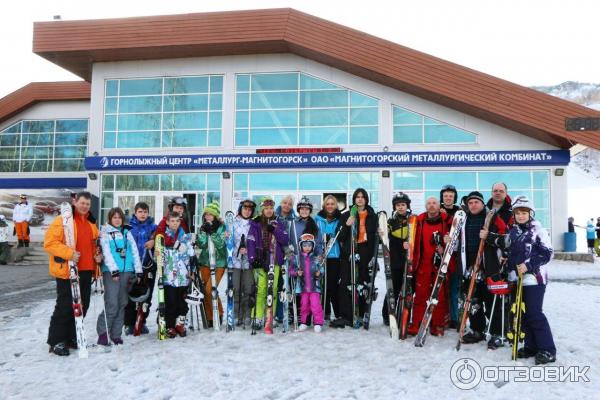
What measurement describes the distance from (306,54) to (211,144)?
517 cm

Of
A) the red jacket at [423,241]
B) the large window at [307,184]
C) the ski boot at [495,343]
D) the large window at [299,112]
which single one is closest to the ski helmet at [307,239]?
the red jacket at [423,241]

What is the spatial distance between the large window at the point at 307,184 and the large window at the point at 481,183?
3.49ft

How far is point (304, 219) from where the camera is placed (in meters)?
5.81

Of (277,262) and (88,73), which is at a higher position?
(88,73)

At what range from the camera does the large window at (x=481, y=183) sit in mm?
15516

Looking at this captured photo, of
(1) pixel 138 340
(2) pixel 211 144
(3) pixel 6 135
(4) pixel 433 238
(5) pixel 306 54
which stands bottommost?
(1) pixel 138 340

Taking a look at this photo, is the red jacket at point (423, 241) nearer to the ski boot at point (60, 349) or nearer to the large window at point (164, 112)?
the ski boot at point (60, 349)

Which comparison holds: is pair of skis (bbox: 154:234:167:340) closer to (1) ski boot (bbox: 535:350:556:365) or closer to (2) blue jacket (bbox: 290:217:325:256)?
(2) blue jacket (bbox: 290:217:325:256)

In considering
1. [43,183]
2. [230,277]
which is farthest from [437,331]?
[43,183]

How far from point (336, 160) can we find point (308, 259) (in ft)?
35.7

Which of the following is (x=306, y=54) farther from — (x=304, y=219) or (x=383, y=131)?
(x=304, y=219)

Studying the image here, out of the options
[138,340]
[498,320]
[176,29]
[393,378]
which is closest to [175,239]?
[138,340]

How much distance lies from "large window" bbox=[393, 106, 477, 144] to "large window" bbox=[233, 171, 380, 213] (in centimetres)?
188

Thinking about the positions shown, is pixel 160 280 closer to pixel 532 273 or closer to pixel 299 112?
pixel 532 273
